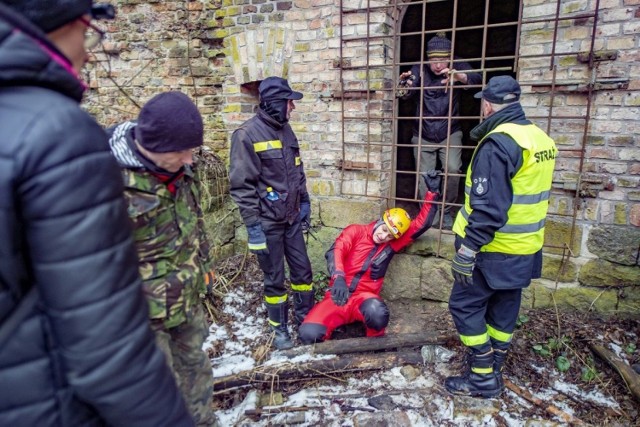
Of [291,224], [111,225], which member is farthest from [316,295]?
[111,225]

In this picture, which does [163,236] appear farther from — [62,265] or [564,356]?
[564,356]

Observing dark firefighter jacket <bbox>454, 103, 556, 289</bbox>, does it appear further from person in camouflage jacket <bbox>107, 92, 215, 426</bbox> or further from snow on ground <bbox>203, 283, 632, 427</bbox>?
person in camouflage jacket <bbox>107, 92, 215, 426</bbox>

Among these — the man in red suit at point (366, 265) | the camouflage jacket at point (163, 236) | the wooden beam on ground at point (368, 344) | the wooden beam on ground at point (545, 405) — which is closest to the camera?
the camouflage jacket at point (163, 236)

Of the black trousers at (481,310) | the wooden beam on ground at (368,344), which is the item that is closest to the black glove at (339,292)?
the wooden beam on ground at (368,344)

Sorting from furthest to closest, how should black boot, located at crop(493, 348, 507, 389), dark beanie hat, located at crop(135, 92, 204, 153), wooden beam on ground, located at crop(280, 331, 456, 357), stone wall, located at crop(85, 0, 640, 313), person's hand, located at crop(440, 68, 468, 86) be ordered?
person's hand, located at crop(440, 68, 468, 86) < wooden beam on ground, located at crop(280, 331, 456, 357) < stone wall, located at crop(85, 0, 640, 313) < black boot, located at crop(493, 348, 507, 389) < dark beanie hat, located at crop(135, 92, 204, 153)

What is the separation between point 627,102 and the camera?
3.09 m

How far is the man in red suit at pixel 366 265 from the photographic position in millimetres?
3461

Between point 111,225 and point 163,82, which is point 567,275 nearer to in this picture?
point 111,225

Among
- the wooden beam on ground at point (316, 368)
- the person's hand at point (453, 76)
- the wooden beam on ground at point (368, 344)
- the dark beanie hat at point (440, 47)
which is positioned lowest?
the wooden beam on ground at point (316, 368)

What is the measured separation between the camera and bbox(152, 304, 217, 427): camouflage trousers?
82.6 inches

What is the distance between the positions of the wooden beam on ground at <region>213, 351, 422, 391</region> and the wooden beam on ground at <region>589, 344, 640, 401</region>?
1300 mm

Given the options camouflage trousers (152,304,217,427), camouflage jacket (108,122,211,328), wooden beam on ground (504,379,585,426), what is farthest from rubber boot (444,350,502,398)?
camouflage jacket (108,122,211,328)

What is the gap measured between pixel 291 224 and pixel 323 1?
2120 millimetres

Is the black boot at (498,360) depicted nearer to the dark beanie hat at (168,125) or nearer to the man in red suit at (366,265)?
the man in red suit at (366,265)
